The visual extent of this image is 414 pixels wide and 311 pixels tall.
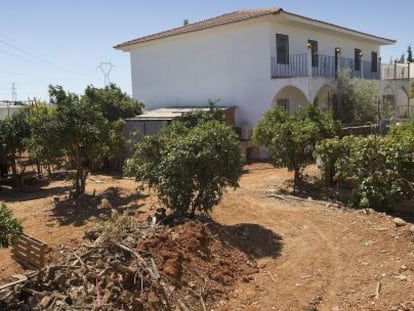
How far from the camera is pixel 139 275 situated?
19.1 ft

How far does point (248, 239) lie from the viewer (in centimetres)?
812

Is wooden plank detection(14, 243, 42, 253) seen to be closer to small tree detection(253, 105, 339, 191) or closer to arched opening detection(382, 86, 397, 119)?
small tree detection(253, 105, 339, 191)

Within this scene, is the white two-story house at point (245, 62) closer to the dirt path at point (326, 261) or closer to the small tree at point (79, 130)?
the small tree at point (79, 130)

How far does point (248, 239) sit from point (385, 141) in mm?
4081

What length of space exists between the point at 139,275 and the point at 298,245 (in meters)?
3.22

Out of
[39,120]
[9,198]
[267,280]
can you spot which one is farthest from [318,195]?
[9,198]

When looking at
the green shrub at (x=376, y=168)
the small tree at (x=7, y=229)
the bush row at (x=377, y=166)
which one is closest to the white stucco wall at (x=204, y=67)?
the bush row at (x=377, y=166)

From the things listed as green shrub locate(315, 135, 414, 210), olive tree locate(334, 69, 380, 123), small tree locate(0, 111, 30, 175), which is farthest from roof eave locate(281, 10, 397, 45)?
small tree locate(0, 111, 30, 175)

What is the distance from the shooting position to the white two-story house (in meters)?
19.0

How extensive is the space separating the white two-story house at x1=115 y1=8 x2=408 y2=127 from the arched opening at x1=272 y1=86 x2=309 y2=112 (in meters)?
0.05

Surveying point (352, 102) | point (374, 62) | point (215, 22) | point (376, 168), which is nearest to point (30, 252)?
point (376, 168)

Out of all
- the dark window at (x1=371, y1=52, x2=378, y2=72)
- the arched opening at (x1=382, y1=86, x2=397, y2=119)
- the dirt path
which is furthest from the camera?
the dark window at (x1=371, y1=52, x2=378, y2=72)

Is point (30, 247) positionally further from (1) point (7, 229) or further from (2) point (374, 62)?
(2) point (374, 62)

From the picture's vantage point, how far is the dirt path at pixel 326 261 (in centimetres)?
597
